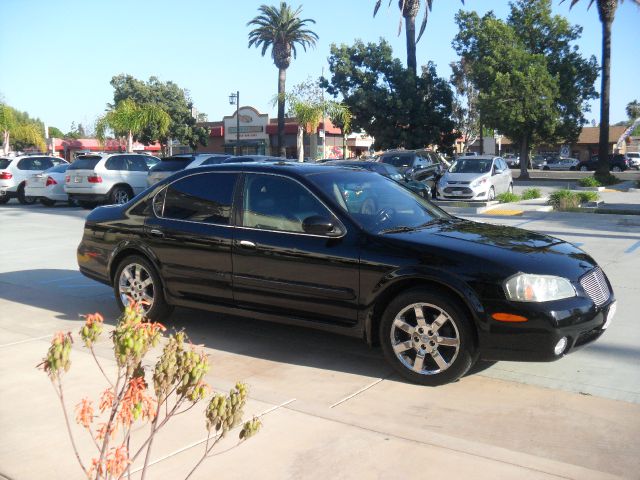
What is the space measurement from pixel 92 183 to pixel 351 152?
160ft

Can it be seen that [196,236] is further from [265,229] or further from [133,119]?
[133,119]

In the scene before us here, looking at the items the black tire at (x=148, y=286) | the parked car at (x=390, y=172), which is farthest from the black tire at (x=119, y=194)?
the black tire at (x=148, y=286)

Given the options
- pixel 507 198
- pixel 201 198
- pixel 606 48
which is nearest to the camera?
pixel 201 198

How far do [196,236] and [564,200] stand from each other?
14527mm

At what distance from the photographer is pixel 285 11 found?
2195 inches

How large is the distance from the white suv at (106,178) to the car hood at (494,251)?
15.8m

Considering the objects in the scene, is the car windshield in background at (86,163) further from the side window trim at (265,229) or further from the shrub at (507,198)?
the side window trim at (265,229)

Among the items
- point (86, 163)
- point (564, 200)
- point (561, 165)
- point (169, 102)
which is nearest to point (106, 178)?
point (86, 163)

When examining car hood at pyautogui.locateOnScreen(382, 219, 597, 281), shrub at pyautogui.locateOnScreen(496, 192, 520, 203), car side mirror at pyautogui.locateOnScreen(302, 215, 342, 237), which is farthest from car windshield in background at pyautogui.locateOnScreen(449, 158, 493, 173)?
→ car side mirror at pyautogui.locateOnScreen(302, 215, 342, 237)

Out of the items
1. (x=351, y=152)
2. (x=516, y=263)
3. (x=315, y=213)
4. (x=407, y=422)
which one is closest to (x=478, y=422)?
(x=407, y=422)

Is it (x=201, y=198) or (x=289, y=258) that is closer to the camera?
(x=289, y=258)

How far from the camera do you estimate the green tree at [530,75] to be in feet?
144

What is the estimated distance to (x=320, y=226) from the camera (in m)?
5.49

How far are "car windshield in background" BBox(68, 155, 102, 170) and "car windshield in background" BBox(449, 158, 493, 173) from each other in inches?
446
